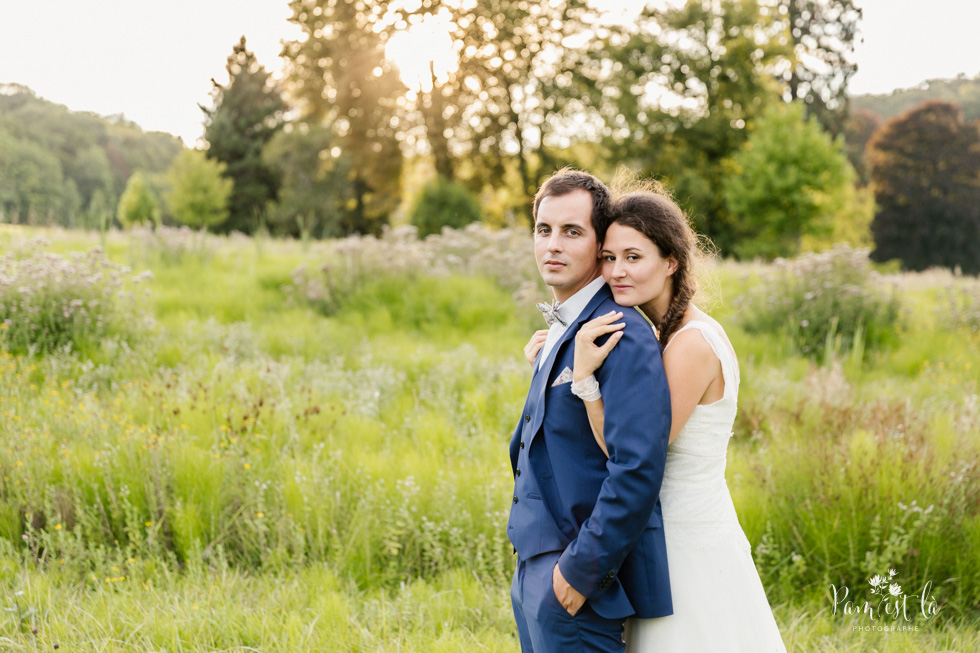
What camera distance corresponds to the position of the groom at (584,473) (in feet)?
6.72

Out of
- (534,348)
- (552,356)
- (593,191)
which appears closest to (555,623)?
(552,356)

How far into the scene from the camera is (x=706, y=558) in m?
2.24

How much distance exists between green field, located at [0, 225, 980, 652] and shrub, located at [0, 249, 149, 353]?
0.08 m

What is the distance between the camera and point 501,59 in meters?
32.3

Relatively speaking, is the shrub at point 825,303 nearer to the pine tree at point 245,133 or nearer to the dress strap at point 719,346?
the dress strap at point 719,346

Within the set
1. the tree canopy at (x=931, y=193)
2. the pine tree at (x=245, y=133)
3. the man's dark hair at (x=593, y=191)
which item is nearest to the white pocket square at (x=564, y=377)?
the man's dark hair at (x=593, y=191)

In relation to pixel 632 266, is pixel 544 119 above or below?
above

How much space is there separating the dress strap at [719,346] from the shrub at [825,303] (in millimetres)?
8432

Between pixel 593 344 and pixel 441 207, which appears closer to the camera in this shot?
pixel 593 344

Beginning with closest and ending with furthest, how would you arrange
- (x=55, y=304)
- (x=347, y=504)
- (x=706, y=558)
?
1. (x=706, y=558)
2. (x=347, y=504)
3. (x=55, y=304)

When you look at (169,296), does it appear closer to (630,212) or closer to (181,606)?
(181,606)

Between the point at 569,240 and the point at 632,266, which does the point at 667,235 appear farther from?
the point at 569,240

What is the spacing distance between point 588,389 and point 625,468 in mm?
274

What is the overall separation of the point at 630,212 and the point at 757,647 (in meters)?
1.48
